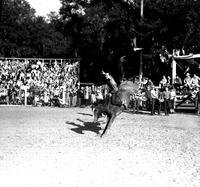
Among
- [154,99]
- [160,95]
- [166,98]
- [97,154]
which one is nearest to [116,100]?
[97,154]

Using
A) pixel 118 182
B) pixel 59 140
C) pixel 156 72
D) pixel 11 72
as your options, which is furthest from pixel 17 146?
pixel 156 72

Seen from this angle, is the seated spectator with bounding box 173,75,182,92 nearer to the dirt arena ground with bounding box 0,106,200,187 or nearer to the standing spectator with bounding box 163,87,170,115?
the standing spectator with bounding box 163,87,170,115

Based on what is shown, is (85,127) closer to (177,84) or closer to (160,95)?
(160,95)

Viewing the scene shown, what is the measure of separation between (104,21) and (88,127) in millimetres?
21657

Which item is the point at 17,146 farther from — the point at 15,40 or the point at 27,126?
the point at 15,40

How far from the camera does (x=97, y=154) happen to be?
10719mm

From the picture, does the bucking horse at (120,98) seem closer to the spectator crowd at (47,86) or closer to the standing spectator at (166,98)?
the standing spectator at (166,98)

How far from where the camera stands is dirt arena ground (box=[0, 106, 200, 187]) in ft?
25.6

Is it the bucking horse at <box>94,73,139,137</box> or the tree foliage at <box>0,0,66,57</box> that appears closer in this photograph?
the bucking horse at <box>94,73,139,137</box>

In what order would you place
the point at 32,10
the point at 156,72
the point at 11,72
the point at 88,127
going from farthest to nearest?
the point at 32,10, the point at 156,72, the point at 11,72, the point at 88,127

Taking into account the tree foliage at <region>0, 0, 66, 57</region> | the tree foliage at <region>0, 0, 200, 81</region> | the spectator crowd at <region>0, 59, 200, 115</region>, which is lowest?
the spectator crowd at <region>0, 59, 200, 115</region>

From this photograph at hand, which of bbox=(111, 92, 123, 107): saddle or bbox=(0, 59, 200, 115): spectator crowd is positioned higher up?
bbox=(0, 59, 200, 115): spectator crowd

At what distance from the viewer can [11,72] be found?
29984 millimetres

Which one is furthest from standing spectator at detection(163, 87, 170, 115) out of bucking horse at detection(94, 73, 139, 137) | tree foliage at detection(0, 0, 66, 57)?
tree foliage at detection(0, 0, 66, 57)
